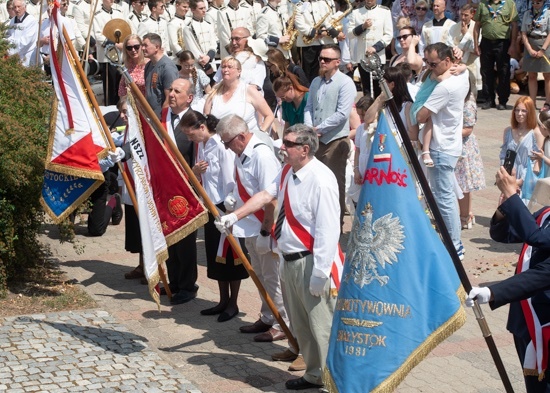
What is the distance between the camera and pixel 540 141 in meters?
11.1

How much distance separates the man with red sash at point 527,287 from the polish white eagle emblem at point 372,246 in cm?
57

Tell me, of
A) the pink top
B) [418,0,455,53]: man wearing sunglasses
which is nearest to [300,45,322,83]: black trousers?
[418,0,455,53]: man wearing sunglasses

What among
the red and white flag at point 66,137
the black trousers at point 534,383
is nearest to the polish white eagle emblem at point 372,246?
the black trousers at point 534,383

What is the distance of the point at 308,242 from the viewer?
7.66 meters

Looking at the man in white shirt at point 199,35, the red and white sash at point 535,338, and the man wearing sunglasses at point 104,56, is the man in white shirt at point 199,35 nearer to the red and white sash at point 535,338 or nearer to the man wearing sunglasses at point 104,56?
the man wearing sunglasses at point 104,56

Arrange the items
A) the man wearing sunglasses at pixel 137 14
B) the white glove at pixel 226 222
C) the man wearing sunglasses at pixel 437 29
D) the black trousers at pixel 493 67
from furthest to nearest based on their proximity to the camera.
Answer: the black trousers at pixel 493 67 < the man wearing sunglasses at pixel 137 14 < the man wearing sunglasses at pixel 437 29 < the white glove at pixel 226 222

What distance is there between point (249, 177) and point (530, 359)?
315 centimetres

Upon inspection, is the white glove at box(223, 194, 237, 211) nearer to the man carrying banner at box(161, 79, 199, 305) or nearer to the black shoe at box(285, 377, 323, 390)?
the man carrying banner at box(161, 79, 199, 305)

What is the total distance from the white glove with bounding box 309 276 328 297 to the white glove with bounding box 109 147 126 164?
9.94 feet

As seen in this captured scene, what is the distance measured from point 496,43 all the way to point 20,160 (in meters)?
11.4

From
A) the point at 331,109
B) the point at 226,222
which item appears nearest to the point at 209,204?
the point at 226,222

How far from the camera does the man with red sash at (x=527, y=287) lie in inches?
241

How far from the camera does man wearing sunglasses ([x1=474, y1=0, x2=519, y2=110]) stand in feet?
61.5

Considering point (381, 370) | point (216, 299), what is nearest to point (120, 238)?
point (216, 299)
